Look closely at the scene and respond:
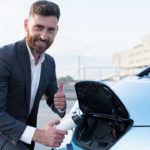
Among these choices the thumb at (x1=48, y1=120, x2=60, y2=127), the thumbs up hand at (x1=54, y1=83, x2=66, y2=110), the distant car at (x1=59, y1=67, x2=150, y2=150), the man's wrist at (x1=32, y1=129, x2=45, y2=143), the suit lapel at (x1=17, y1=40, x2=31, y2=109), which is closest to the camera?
the distant car at (x1=59, y1=67, x2=150, y2=150)

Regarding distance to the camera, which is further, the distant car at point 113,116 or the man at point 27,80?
the man at point 27,80

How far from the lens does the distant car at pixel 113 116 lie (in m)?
2.93

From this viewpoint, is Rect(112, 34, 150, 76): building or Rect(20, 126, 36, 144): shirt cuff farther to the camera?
Rect(112, 34, 150, 76): building

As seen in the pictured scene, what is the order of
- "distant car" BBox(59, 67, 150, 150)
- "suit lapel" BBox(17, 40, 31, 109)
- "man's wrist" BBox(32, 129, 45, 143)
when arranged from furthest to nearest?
"suit lapel" BBox(17, 40, 31, 109) → "man's wrist" BBox(32, 129, 45, 143) → "distant car" BBox(59, 67, 150, 150)

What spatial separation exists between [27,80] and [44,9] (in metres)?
0.47

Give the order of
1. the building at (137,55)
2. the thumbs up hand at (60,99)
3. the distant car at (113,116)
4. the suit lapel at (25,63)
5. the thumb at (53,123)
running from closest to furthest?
the distant car at (113,116)
the thumb at (53,123)
the suit lapel at (25,63)
the thumbs up hand at (60,99)
the building at (137,55)

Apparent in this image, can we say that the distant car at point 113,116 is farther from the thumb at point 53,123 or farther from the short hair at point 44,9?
the short hair at point 44,9

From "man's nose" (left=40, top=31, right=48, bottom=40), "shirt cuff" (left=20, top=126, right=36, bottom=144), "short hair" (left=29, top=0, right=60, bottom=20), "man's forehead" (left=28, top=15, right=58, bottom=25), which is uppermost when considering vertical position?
"short hair" (left=29, top=0, right=60, bottom=20)

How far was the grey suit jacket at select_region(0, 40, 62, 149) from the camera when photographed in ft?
10.1

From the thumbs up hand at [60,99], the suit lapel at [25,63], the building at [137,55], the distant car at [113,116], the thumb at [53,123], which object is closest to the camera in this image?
the distant car at [113,116]

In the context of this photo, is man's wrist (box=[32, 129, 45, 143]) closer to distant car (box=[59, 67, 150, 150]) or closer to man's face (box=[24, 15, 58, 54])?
distant car (box=[59, 67, 150, 150])

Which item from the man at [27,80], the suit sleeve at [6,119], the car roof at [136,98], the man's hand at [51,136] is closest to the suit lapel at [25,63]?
the man at [27,80]

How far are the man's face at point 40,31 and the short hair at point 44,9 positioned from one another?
1.0 inches

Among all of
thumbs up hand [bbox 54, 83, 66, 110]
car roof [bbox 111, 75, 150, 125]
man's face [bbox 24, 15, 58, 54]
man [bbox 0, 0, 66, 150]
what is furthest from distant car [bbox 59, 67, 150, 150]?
man's face [bbox 24, 15, 58, 54]
